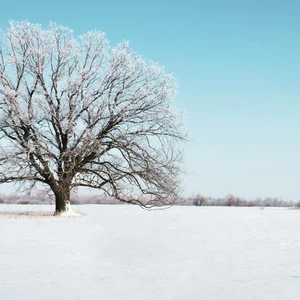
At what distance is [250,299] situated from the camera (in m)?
5.17

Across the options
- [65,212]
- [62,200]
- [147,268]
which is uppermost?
[62,200]

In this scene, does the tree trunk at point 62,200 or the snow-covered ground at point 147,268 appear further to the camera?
the tree trunk at point 62,200

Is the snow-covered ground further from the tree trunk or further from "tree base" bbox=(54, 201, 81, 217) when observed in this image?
the tree trunk

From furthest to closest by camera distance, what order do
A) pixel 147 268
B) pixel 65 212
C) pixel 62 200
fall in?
pixel 62 200 → pixel 65 212 → pixel 147 268

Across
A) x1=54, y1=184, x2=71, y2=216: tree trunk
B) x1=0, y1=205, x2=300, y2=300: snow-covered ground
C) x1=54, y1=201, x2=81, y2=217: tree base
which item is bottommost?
x1=0, y1=205, x2=300, y2=300: snow-covered ground

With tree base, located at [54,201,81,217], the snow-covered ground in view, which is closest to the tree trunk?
tree base, located at [54,201,81,217]

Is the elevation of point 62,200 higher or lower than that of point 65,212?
higher

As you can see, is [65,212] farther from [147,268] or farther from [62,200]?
[147,268]

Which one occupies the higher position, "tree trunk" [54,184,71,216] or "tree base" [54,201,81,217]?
"tree trunk" [54,184,71,216]

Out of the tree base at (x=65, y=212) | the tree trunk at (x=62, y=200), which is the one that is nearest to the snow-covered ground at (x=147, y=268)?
the tree base at (x=65, y=212)

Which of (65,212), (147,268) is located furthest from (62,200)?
(147,268)

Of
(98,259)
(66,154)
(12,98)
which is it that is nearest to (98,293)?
(98,259)

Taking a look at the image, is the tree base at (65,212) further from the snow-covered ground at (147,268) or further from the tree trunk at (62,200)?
the snow-covered ground at (147,268)

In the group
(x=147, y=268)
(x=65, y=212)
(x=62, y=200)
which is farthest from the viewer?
(x=62, y=200)
